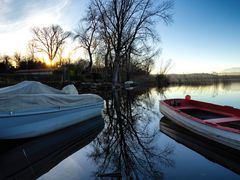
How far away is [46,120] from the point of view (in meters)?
6.65

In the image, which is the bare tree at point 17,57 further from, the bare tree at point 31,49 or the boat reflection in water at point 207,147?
the boat reflection in water at point 207,147

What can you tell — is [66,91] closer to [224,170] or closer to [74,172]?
[74,172]

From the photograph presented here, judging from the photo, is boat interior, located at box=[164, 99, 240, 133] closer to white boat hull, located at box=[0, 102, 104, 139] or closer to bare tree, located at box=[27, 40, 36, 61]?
white boat hull, located at box=[0, 102, 104, 139]

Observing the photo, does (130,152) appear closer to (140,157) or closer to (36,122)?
(140,157)

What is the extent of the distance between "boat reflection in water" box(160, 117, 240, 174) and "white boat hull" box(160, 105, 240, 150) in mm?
163

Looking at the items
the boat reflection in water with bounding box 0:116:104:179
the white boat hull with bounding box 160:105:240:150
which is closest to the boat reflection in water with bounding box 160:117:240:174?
the white boat hull with bounding box 160:105:240:150

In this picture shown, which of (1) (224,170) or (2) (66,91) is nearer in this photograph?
(1) (224,170)

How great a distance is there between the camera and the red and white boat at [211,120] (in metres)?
5.20

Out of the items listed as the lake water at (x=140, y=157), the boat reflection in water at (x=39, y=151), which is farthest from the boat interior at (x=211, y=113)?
the boat reflection in water at (x=39, y=151)

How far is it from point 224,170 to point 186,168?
0.75 metres

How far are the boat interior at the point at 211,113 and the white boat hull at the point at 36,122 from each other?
3972 mm

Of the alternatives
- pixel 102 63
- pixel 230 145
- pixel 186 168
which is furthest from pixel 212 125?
pixel 102 63

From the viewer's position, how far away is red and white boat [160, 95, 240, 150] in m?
5.20

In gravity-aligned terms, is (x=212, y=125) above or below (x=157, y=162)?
above
